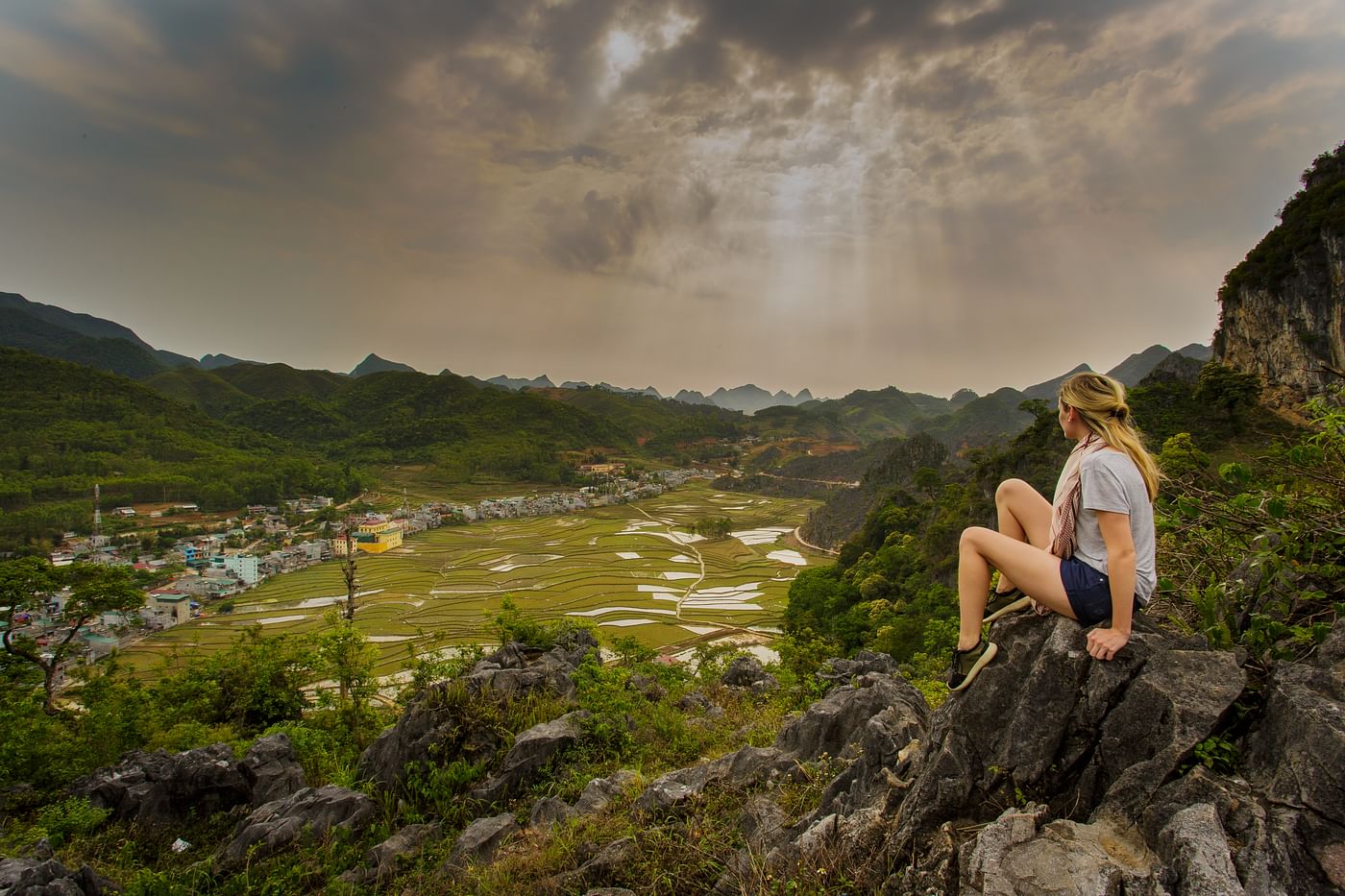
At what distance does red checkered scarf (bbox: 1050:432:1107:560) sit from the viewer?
3.15 meters

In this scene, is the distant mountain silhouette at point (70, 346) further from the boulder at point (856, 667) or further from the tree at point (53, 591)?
the boulder at point (856, 667)

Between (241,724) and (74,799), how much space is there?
4.53m

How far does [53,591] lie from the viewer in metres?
15.5

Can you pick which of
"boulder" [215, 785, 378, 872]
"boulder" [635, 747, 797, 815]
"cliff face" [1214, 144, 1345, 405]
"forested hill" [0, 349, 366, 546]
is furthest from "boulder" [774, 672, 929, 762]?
"forested hill" [0, 349, 366, 546]

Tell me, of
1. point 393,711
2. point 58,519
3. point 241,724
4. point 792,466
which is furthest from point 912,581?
point 792,466

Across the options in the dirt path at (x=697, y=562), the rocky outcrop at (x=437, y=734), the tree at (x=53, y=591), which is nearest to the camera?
the rocky outcrop at (x=437, y=734)

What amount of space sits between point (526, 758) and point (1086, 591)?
Result: 20.3 ft

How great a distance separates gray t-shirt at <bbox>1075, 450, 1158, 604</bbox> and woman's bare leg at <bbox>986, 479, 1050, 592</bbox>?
321mm

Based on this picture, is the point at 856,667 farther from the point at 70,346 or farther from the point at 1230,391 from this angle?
the point at 70,346

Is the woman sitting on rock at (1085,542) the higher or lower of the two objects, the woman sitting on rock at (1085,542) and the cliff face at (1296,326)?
the lower

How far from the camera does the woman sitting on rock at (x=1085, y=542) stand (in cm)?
294

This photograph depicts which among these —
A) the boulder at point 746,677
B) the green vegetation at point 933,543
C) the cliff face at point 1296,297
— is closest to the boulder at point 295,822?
the boulder at point 746,677

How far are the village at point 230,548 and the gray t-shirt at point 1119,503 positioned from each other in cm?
2436

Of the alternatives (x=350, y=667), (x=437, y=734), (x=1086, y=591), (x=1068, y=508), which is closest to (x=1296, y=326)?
(x=1068, y=508)
